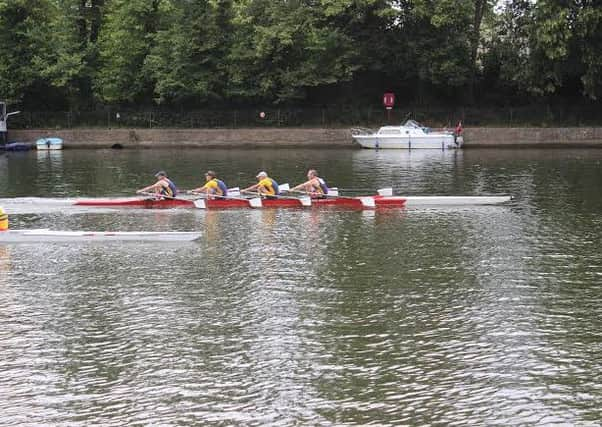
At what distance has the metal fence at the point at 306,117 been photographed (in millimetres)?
69062

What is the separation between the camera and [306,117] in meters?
71.8

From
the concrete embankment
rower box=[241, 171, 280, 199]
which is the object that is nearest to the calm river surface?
rower box=[241, 171, 280, 199]

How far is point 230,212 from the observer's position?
31.4m

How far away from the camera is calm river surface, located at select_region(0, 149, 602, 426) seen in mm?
12914

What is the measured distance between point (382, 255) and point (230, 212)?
9.71 metres

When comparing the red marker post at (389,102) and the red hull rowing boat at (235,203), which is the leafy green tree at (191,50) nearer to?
the red marker post at (389,102)

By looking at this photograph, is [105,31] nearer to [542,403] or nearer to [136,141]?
[136,141]

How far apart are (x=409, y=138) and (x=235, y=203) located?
34149mm

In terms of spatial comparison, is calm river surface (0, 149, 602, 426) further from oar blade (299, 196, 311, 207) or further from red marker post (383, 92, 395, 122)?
red marker post (383, 92, 395, 122)

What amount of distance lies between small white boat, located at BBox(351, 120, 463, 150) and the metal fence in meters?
5.77

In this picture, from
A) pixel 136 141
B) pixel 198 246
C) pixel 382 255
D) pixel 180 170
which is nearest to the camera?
pixel 382 255

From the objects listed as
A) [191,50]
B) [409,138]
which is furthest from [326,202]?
[191,50]

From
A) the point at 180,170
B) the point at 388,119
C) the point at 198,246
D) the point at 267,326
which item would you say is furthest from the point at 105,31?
the point at 267,326

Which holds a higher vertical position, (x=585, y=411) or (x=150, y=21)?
(x=150, y=21)
